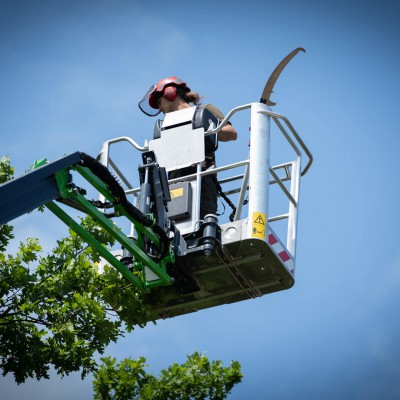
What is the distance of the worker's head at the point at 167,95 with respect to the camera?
17.7m

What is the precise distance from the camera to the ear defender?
1766cm

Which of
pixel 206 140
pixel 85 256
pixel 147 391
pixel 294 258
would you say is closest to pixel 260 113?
pixel 206 140

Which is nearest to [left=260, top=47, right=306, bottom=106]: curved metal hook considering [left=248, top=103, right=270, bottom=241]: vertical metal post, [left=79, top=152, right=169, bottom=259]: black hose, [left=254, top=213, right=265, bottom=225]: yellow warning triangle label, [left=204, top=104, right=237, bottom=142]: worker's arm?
[left=204, top=104, right=237, bottom=142]: worker's arm

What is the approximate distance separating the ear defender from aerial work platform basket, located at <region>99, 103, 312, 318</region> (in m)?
0.65

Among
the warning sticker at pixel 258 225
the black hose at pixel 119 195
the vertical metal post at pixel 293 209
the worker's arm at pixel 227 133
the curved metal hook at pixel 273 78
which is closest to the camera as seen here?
the black hose at pixel 119 195

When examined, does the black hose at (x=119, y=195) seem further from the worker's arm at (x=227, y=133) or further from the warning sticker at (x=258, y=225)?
the worker's arm at (x=227, y=133)

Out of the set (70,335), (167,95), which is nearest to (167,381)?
(70,335)

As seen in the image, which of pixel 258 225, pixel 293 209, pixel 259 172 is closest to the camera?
pixel 258 225

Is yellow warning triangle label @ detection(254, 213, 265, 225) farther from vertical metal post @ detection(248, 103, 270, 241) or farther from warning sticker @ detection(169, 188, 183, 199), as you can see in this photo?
warning sticker @ detection(169, 188, 183, 199)

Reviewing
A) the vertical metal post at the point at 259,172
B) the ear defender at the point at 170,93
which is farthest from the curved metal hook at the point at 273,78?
the ear defender at the point at 170,93

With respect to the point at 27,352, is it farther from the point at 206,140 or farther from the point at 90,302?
the point at 206,140

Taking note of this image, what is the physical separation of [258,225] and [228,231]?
415mm

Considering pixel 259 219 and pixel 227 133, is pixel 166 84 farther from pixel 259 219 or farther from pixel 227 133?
pixel 259 219

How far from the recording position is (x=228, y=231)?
600 inches
